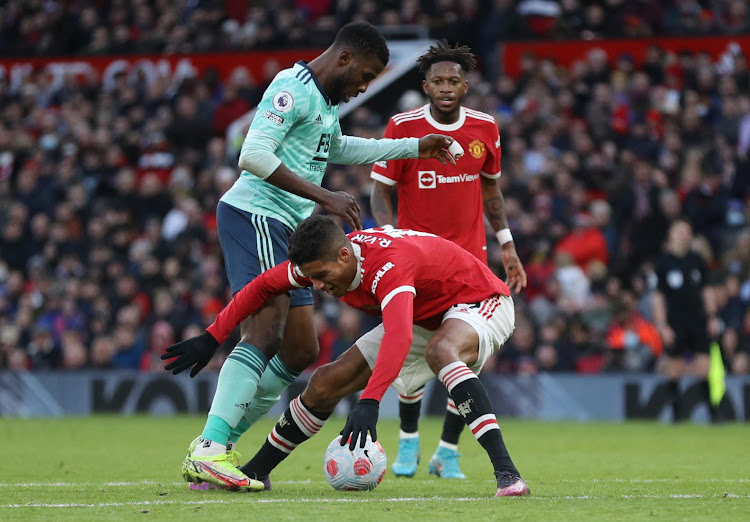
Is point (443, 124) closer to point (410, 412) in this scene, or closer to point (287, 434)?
point (410, 412)

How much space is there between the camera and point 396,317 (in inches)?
225

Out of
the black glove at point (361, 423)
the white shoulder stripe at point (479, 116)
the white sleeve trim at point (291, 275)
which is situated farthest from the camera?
the white shoulder stripe at point (479, 116)

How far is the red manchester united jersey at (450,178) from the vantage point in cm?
795

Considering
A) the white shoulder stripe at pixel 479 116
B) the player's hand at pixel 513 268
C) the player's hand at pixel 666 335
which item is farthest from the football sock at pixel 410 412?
the player's hand at pixel 666 335

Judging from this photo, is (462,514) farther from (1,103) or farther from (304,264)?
(1,103)

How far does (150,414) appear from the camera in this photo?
15.7 metres

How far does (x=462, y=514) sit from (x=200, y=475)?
158cm

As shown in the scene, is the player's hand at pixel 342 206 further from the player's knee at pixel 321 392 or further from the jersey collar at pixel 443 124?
the jersey collar at pixel 443 124

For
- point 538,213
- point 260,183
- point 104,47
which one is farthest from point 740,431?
point 104,47

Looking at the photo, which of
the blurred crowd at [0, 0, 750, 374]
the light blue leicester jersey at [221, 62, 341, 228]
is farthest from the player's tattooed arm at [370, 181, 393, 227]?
the blurred crowd at [0, 0, 750, 374]

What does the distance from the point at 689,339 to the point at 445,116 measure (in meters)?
6.48

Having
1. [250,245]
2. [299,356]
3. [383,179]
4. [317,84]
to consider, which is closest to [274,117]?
[317,84]

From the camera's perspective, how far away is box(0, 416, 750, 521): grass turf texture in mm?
5199

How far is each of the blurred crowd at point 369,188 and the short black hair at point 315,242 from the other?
8.43 metres
